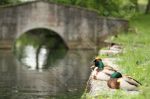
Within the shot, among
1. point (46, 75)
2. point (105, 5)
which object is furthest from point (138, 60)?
point (105, 5)

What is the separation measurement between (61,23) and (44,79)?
22560mm

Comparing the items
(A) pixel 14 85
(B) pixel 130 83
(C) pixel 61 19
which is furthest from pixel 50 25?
(B) pixel 130 83

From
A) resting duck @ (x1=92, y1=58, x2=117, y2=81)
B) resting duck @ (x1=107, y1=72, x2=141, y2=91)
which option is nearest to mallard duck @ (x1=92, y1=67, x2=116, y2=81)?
resting duck @ (x1=92, y1=58, x2=117, y2=81)

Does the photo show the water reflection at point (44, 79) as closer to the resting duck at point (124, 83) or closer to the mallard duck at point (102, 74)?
the mallard duck at point (102, 74)

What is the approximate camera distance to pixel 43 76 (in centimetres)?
2969

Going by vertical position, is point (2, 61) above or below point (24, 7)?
below

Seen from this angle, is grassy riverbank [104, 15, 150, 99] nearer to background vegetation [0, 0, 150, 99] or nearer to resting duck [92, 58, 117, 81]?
background vegetation [0, 0, 150, 99]

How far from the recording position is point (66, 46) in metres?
50.9

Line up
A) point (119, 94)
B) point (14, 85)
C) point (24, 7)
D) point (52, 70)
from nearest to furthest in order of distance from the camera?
1. point (119, 94)
2. point (14, 85)
3. point (52, 70)
4. point (24, 7)

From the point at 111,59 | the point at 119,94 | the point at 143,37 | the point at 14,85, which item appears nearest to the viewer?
the point at 119,94

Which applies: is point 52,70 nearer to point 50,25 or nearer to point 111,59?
point 111,59

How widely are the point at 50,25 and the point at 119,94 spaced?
33087 millimetres

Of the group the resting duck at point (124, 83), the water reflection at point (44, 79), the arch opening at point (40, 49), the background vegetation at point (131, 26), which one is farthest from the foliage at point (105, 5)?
the resting duck at point (124, 83)

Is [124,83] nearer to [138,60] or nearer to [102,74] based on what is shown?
[102,74]
